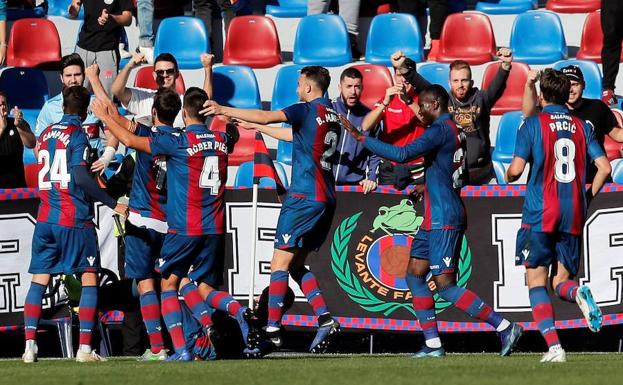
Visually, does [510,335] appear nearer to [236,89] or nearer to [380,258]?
[380,258]

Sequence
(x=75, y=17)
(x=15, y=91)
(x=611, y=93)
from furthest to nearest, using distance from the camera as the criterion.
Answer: (x=75, y=17) → (x=15, y=91) → (x=611, y=93)

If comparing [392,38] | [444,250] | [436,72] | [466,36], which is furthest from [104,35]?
[444,250]

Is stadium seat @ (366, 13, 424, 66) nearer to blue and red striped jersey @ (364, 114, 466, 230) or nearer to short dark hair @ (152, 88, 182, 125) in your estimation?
blue and red striped jersey @ (364, 114, 466, 230)

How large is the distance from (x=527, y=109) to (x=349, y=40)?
4.80 m

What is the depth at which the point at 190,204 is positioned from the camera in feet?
34.9

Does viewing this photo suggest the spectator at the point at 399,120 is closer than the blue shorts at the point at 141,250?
No

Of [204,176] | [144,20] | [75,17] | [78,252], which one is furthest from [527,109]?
[75,17]

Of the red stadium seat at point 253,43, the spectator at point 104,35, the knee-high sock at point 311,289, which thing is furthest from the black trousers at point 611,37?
the spectator at point 104,35

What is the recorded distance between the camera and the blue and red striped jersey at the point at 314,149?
1112cm

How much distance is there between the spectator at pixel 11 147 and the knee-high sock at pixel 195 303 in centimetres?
300

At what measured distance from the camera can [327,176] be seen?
1123cm

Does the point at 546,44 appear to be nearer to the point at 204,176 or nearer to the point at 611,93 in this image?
the point at 611,93

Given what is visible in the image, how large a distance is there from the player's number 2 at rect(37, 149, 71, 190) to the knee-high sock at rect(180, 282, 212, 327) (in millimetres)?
1288

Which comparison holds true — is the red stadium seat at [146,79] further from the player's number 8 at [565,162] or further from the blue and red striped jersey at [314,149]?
the player's number 8 at [565,162]
